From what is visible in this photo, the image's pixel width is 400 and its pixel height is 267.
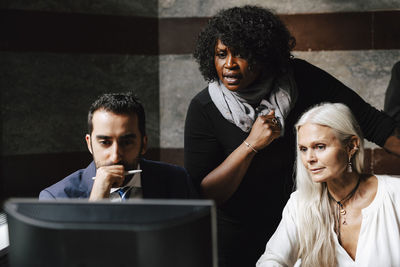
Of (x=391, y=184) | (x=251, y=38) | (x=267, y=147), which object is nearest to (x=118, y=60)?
(x=251, y=38)

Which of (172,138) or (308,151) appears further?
(172,138)

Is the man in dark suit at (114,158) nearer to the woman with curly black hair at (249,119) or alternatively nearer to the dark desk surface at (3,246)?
the dark desk surface at (3,246)

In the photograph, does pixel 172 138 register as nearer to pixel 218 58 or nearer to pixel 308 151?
pixel 218 58

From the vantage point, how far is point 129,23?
350 cm

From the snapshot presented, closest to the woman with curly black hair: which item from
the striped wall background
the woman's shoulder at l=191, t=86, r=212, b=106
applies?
the woman's shoulder at l=191, t=86, r=212, b=106

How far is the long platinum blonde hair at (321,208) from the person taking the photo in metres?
1.52

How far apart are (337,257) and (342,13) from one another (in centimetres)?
243

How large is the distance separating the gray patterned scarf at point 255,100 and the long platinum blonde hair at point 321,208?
245 mm

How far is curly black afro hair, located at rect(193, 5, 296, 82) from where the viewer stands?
1.83 m

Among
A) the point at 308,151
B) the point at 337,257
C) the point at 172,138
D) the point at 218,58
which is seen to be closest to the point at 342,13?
the point at 172,138

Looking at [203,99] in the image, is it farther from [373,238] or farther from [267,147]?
[373,238]

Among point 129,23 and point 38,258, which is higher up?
point 129,23

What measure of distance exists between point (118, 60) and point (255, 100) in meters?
1.92

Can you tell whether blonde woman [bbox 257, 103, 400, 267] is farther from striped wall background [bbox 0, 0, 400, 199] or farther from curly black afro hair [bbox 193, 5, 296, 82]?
striped wall background [bbox 0, 0, 400, 199]
